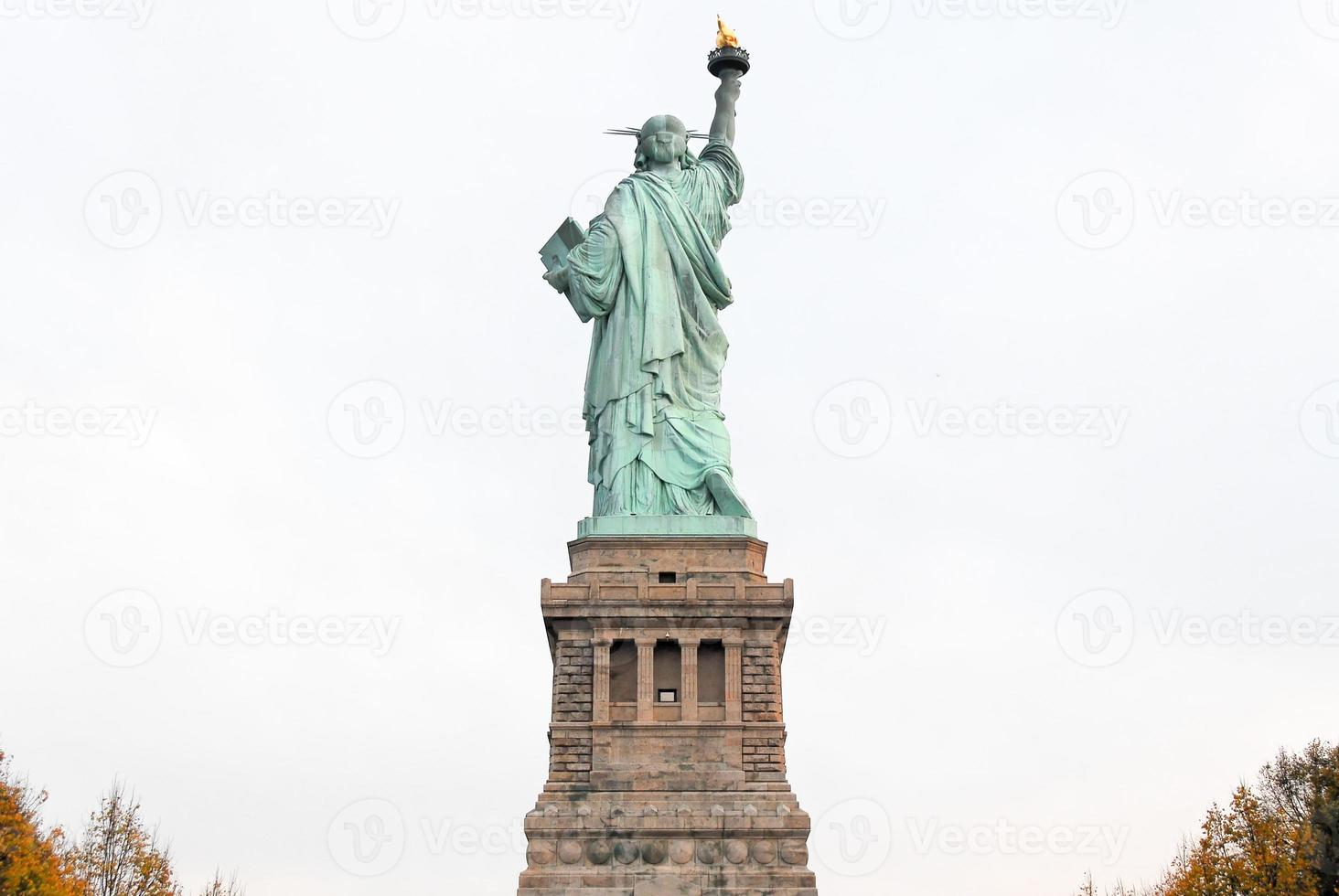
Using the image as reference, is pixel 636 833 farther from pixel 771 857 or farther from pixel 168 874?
pixel 168 874

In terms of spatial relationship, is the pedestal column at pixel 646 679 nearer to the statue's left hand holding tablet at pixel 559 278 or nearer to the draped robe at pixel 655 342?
the draped robe at pixel 655 342

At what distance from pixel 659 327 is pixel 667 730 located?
29.4ft

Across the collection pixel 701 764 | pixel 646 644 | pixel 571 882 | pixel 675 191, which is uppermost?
pixel 675 191

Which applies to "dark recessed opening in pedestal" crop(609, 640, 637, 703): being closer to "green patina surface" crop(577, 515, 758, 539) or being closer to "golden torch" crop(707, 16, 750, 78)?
"green patina surface" crop(577, 515, 758, 539)

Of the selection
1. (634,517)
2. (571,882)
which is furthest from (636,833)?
(634,517)

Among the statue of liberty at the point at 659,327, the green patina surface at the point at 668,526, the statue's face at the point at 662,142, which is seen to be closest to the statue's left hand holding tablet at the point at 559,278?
the statue of liberty at the point at 659,327

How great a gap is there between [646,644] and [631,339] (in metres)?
7.13

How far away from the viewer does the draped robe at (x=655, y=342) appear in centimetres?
4062

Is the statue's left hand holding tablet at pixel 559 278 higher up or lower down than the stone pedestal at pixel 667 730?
higher up

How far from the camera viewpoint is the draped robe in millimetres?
40625

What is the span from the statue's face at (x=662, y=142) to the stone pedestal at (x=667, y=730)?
9.25 meters

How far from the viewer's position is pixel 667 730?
3788 cm

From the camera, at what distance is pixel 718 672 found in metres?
38.5

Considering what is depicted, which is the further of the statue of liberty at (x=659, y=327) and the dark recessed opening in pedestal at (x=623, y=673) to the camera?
the statue of liberty at (x=659, y=327)
